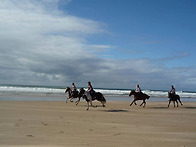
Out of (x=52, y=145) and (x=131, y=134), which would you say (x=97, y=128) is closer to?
(x=131, y=134)

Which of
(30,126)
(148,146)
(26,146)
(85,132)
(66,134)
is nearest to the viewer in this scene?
(26,146)

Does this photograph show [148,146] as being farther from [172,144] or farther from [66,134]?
[66,134]

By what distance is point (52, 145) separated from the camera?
5.73 meters

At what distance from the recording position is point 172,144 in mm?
6297

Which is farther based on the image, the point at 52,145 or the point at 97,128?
the point at 97,128

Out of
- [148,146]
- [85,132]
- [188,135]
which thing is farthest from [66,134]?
[188,135]

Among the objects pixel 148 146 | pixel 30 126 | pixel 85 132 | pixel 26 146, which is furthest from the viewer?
pixel 30 126

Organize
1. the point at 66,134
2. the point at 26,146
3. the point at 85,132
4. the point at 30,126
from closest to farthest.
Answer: the point at 26,146 < the point at 66,134 < the point at 85,132 < the point at 30,126

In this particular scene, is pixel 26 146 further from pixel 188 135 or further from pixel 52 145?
pixel 188 135

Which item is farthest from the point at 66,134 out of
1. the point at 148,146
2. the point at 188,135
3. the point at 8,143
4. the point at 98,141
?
the point at 188,135

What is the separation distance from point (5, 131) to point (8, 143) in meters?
1.44

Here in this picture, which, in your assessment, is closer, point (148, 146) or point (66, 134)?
point (148, 146)

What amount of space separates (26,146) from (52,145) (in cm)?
65

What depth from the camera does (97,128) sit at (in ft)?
27.3
